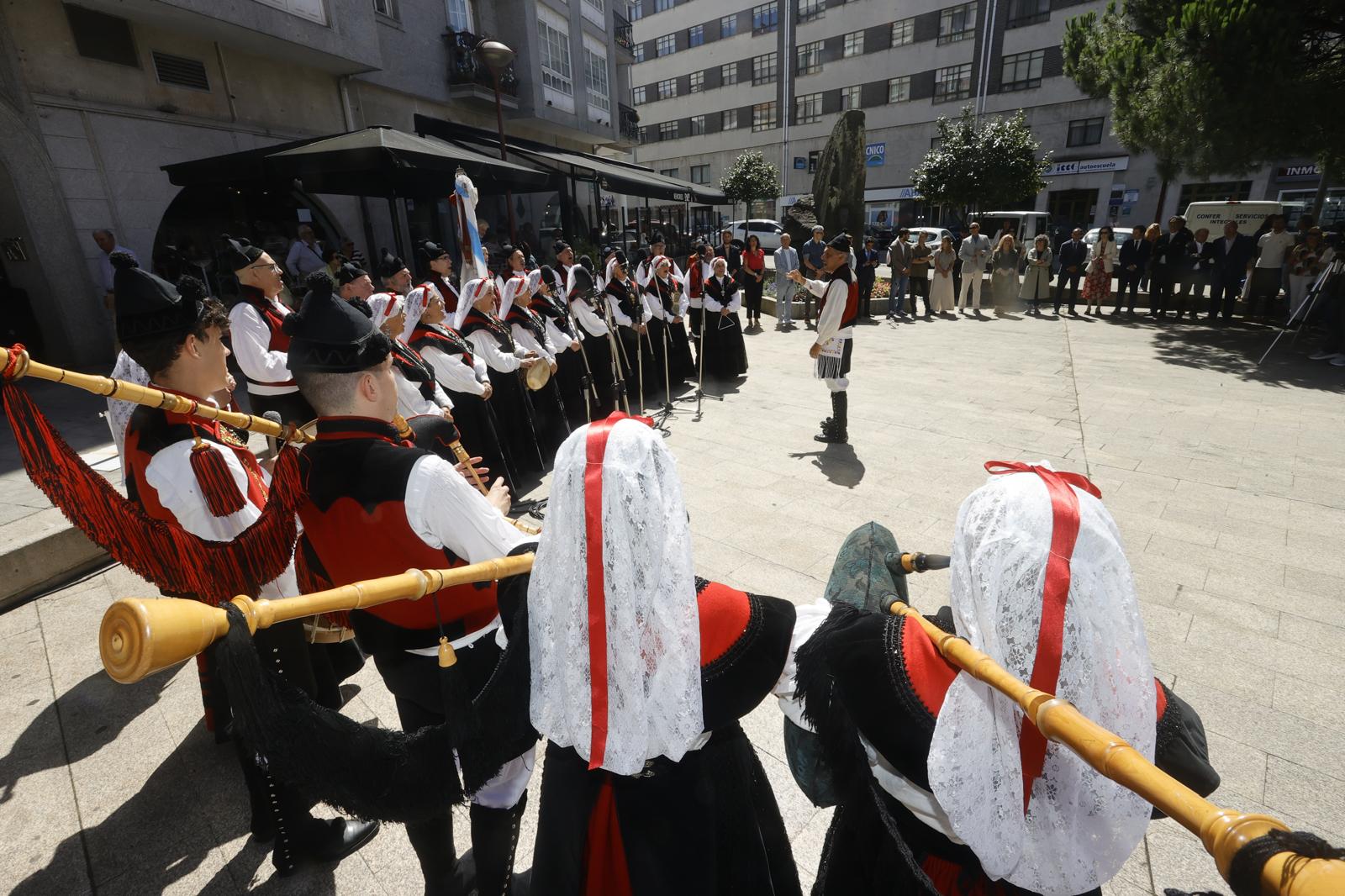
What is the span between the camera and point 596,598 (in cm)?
134

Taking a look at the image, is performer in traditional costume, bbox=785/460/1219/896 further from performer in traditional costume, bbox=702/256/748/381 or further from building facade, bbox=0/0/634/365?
building facade, bbox=0/0/634/365

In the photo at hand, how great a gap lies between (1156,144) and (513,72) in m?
16.9

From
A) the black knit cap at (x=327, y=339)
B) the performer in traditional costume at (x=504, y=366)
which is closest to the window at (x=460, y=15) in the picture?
the performer in traditional costume at (x=504, y=366)

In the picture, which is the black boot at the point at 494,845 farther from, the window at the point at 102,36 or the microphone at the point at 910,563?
the window at the point at 102,36

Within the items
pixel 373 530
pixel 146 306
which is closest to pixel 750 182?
pixel 146 306

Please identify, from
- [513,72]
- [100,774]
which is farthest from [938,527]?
[513,72]

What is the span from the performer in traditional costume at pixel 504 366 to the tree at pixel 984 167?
22.2 m

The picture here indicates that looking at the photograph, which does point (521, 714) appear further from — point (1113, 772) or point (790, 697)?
point (1113, 772)

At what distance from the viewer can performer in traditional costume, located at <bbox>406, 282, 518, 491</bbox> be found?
510cm

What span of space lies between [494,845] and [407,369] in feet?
10.9

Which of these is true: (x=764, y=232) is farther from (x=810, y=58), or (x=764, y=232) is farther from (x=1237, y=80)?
(x=1237, y=80)

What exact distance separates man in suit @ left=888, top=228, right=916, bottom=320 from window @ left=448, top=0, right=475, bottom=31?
13.2 metres

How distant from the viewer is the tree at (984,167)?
22406 millimetres

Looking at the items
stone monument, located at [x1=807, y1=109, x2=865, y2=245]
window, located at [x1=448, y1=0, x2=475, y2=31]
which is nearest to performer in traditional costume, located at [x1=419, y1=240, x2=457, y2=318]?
window, located at [x1=448, y1=0, x2=475, y2=31]
